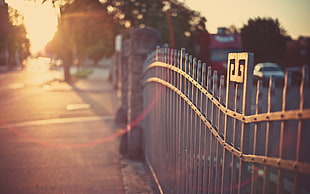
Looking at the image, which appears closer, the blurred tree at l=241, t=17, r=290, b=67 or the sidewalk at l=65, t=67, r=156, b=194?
the sidewalk at l=65, t=67, r=156, b=194

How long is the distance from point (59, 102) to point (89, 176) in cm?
996

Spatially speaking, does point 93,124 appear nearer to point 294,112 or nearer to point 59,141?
point 59,141

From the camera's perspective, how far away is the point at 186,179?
353cm

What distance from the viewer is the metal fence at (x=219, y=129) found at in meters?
1.84

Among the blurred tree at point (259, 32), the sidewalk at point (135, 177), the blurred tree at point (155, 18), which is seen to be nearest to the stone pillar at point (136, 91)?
the sidewalk at point (135, 177)

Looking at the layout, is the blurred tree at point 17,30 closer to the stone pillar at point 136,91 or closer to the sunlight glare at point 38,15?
the sunlight glare at point 38,15

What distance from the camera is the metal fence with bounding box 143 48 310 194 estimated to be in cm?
184

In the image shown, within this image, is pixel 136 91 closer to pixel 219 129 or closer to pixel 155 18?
pixel 219 129

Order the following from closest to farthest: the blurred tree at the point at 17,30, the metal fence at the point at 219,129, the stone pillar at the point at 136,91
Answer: the metal fence at the point at 219,129, the blurred tree at the point at 17,30, the stone pillar at the point at 136,91

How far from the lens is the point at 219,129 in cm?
270

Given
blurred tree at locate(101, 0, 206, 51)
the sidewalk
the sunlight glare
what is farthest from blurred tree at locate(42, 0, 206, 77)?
the sunlight glare

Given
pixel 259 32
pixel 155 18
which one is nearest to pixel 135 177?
pixel 259 32

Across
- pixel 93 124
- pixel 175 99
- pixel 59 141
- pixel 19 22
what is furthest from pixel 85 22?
pixel 175 99

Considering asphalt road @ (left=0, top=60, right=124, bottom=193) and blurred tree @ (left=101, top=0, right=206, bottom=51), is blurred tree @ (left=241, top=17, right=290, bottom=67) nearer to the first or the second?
asphalt road @ (left=0, top=60, right=124, bottom=193)
